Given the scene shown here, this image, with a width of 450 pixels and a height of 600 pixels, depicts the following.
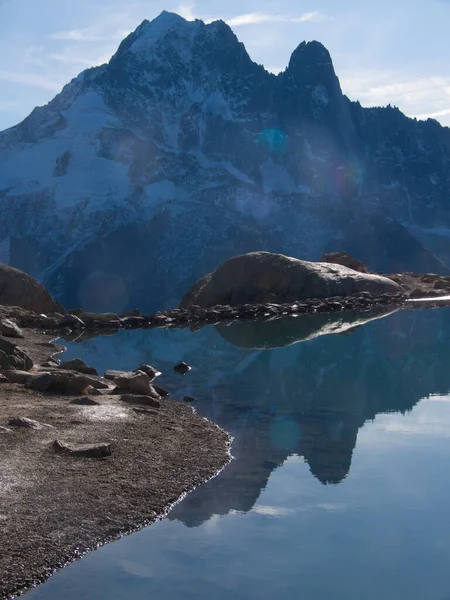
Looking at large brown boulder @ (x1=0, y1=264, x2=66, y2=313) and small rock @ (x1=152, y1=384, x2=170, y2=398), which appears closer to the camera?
small rock @ (x1=152, y1=384, x2=170, y2=398)

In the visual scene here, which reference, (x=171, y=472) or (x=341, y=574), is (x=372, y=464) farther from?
(x=341, y=574)

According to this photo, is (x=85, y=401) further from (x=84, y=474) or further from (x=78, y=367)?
(x=78, y=367)

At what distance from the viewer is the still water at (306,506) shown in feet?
27.2

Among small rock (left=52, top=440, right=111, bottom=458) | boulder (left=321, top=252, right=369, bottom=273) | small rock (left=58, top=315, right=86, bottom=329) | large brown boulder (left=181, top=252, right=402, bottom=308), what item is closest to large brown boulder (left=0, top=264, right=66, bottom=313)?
small rock (left=58, top=315, right=86, bottom=329)

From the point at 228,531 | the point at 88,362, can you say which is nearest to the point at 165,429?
the point at 228,531

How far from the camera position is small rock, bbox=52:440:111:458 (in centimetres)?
1162

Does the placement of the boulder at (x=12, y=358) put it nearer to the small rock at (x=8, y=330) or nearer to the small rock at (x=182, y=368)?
the small rock at (x=182, y=368)

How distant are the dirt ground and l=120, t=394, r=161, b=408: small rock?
257 mm

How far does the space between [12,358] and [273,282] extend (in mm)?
27097

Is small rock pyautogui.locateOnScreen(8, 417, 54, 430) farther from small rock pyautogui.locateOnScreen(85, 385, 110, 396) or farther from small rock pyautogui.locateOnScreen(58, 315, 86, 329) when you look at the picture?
small rock pyautogui.locateOnScreen(58, 315, 86, 329)

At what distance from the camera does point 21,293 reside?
46031mm

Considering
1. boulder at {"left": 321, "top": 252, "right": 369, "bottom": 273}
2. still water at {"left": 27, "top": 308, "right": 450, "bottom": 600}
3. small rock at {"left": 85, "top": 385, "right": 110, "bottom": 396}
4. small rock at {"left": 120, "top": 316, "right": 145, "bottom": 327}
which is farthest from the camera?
boulder at {"left": 321, "top": 252, "right": 369, "bottom": 273}

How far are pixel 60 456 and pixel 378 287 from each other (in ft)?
126

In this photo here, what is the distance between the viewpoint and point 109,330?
37.2 meters
